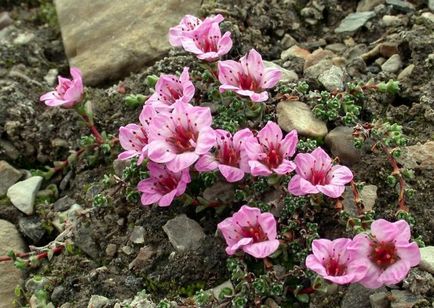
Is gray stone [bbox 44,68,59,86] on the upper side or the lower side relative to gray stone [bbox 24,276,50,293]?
upper

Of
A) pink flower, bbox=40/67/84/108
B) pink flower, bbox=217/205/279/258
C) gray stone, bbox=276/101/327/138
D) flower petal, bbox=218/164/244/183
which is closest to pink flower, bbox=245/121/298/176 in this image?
flower petal, bbox=218/164/244/183

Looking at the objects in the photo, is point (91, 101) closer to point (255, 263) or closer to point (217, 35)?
point (217, 35)

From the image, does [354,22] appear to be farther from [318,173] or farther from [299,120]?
[318,173]

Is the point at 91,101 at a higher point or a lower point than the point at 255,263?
higher

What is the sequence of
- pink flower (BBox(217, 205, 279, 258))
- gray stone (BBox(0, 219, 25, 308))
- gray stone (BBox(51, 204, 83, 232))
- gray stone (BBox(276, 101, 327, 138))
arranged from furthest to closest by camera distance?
gray stone (BBox(51, 204, 83, 232)) < gray stone (BBox(0, 219, 25, 308)) < gray stone (BBox(276, 101, 327, 138)) < pink flower (BBox(217, 205, 279, 258))

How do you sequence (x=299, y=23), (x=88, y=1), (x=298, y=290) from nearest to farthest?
(x=298, y=290) → (x=299, y=23) → (x=88, y=1)

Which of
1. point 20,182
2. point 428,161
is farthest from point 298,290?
point 20,182

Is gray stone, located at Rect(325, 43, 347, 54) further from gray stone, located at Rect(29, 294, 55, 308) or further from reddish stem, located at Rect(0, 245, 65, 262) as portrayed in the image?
gray stone, located at Rect(29, 294, 55, 308)
